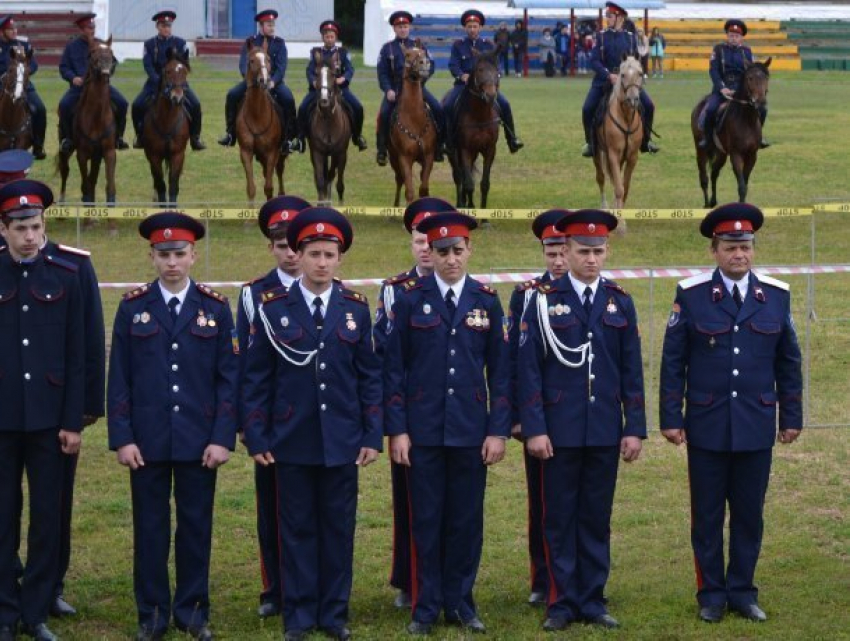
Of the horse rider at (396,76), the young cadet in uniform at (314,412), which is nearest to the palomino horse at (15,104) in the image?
the horse rider at (396,76)

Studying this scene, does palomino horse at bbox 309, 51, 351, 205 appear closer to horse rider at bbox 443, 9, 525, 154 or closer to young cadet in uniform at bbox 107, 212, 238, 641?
horse rider at bbox 443, 9, 525, 154

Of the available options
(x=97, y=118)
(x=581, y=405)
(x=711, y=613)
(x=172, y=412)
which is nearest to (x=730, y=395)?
(x=581, y=405)

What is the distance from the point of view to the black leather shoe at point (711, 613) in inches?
319

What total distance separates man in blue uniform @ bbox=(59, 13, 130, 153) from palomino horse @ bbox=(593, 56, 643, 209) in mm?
6163

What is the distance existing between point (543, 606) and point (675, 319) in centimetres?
152

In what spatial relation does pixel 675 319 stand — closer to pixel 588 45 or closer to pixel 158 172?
pixel 158 172

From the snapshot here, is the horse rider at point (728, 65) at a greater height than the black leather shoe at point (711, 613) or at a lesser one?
greater

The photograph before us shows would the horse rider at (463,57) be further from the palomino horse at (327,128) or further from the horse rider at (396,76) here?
the palomino horse at (327,128)

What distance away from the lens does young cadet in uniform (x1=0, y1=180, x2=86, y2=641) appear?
7820 mm

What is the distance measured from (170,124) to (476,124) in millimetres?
3816

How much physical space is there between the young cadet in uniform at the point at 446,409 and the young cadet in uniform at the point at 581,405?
18 centimetres

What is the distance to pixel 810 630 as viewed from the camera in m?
8.00

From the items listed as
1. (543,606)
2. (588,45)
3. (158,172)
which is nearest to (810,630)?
(543,606)

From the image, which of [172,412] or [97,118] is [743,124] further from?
[172,412]
